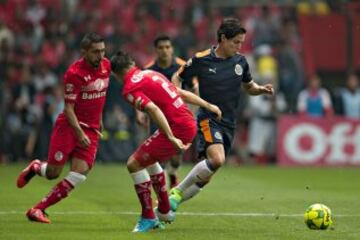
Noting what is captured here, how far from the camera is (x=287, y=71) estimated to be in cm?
2506

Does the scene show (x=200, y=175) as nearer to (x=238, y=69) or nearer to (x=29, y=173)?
(x=238, y=69)

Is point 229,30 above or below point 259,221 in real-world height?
above

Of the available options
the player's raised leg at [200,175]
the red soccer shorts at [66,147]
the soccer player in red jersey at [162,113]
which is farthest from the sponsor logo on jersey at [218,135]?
the red soccer shorts at [66,147]

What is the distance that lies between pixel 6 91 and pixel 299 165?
728 centimetres

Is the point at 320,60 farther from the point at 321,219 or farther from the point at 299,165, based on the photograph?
the point at 321,219

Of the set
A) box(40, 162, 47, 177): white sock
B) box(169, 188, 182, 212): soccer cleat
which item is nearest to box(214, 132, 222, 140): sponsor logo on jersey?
box(169, 188, 182, 212): soccer cleat

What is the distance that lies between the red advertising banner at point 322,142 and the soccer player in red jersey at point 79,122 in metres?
11.5

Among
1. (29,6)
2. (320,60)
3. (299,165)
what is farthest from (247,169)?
(29,6)

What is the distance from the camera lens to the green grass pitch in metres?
11.0

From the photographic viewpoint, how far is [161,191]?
37.5 ft

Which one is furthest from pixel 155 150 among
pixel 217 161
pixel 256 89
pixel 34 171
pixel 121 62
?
pixel 34 171

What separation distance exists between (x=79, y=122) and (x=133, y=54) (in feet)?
43.0

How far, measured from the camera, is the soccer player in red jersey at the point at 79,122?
1193 centimetres

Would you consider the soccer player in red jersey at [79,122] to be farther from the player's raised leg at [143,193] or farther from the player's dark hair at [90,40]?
the player's raised leg at [143,193]
